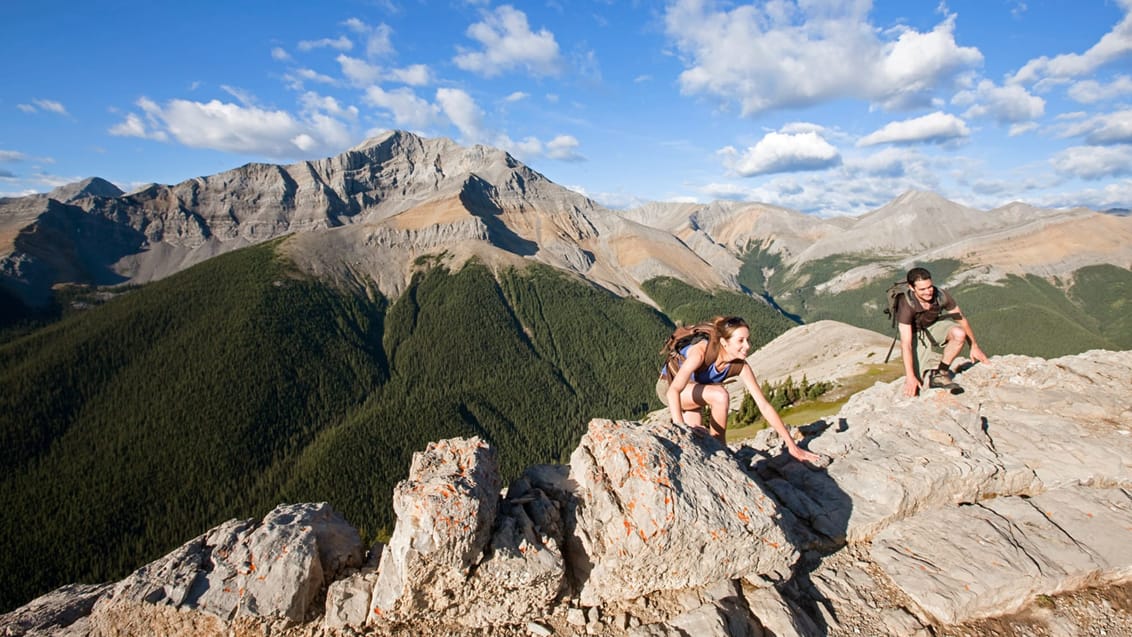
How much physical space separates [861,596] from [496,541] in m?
7.67

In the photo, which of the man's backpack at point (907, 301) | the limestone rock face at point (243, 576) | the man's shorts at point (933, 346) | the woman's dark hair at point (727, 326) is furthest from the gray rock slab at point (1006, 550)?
the limestone rock face at point (243, 576)

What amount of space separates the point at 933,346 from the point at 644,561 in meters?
14.7

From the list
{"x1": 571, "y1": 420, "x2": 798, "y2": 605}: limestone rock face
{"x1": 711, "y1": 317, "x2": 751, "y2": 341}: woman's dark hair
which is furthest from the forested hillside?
{"x1": 711, "y1": 317, "x2": 751, "y2": 341}: woman's dark hair

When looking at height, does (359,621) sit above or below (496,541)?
below

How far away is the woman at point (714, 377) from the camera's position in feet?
39.8

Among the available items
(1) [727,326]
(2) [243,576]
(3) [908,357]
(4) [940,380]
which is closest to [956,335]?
(3) [908,357]

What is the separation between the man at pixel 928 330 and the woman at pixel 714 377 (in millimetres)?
6098

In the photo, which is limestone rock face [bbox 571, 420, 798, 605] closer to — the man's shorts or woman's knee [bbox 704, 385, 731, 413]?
woman's knee [bbox 704, 385, 731, 413]

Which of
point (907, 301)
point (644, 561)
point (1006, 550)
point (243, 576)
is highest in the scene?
point (907, 301)

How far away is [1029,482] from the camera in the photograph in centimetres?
1333

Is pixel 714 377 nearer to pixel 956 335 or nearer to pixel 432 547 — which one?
pixel 432 547

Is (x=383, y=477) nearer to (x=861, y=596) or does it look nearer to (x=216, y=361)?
(x=216, y=361)

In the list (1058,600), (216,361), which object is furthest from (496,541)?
(216,361)

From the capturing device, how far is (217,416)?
145 m
